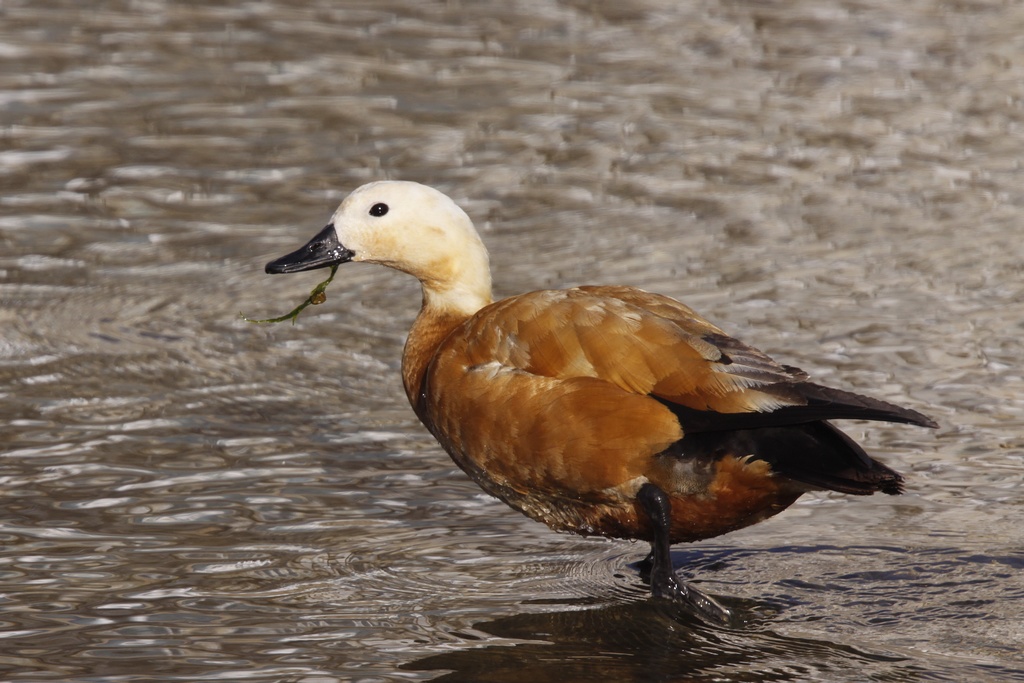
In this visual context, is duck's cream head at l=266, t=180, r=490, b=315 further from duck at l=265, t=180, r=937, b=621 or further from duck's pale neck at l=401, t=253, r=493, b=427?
duck at l=265, t=180, r=937, b=621

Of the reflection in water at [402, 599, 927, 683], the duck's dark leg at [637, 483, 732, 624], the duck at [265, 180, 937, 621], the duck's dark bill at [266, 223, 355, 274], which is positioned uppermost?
the duck's dark bill at [266, 223, 355, 274]

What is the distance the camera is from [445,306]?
595cm

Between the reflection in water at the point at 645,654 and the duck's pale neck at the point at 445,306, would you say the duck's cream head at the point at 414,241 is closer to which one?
the duck's pale neck at the point at 445,306

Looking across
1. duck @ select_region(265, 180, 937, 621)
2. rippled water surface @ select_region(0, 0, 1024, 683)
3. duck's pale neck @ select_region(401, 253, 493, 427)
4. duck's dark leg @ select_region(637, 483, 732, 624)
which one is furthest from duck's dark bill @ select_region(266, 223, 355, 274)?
duck's dark leg @ select_region(637, 483, 732, 624)

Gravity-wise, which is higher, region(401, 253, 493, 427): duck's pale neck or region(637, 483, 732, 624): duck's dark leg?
region(401, 253, 493, 427): duck's pale neck

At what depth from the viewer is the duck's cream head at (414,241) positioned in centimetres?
589

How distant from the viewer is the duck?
495 cm

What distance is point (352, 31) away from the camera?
1245cm

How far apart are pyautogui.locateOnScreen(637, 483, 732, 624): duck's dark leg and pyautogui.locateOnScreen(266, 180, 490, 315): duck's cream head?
3.86ft

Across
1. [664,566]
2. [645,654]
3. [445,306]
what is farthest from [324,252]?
[645,654]

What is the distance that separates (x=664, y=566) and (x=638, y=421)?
51 cm

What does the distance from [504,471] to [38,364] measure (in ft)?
9.62

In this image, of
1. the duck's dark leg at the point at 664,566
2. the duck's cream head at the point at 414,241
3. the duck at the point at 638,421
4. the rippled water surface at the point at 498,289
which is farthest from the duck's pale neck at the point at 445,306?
the duck's dark leg at the point at 664,566

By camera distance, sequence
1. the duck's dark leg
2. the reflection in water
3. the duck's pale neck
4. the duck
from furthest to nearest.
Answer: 1. the duck's pale neck
2. the duck's dark leg
3. the duck
4. the reflection in water
